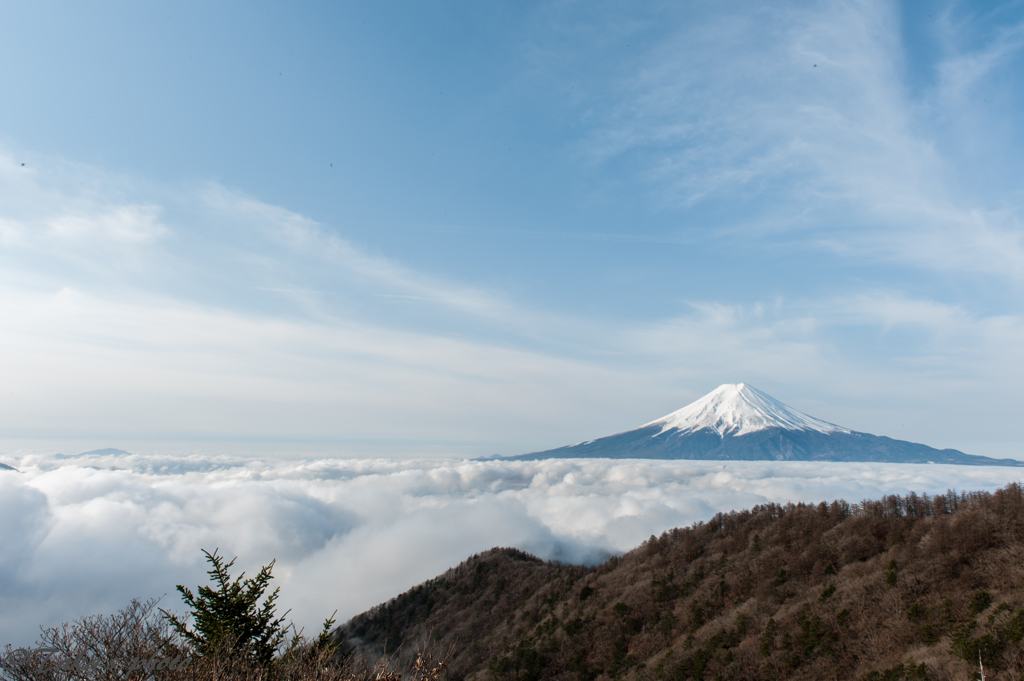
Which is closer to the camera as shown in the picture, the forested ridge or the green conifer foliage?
the green conifer foliage

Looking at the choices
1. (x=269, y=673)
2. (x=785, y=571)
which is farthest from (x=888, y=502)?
(x=269, y=673)

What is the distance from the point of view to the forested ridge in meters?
48.2

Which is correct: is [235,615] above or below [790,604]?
above

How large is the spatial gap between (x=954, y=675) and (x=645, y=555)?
85.3 m

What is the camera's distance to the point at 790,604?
229ft

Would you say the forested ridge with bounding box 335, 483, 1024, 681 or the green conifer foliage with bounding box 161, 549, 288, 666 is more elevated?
the green conifer foliage with bounding box 161, 549, 288, 666

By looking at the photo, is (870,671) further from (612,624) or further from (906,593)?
(612,624)

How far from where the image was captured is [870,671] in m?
46.4

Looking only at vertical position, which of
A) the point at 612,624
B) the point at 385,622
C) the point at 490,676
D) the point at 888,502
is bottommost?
the point at 385,622

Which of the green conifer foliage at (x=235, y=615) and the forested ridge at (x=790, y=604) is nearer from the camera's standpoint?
the green conifer foliage at (x=235, y=615)

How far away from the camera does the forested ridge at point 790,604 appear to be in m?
48.2

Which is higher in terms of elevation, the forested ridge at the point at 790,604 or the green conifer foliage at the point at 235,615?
the green conifer foliage at the point at 235,615

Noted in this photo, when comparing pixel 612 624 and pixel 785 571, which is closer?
pixel 785 571

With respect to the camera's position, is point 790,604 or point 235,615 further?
point 790,604
